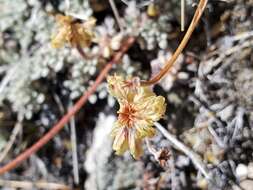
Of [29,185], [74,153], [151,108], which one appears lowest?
[29,185]

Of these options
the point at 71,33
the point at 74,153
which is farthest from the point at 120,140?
the point at 74,153

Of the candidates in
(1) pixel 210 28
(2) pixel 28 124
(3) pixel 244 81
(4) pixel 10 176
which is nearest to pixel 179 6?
(1) pixel 210 28

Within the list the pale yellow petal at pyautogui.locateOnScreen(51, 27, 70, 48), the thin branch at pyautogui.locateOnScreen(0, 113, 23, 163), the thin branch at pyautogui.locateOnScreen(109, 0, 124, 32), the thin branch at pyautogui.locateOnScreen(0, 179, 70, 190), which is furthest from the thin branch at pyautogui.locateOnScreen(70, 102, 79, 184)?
the thin branch at pyautogui.locateOnScreen(109, 0, 124, 32)

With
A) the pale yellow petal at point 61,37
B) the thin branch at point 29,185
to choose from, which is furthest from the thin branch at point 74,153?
the pale yellow petal at point 61,37

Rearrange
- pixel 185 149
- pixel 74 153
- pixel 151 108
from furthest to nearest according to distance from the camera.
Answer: pixel 74 153 → pixel 185 149 → pixel 151 108

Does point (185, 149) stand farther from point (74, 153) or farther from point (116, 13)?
point (116, 13)

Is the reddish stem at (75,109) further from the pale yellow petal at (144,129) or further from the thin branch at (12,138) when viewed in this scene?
the pale yellow petal at (144,129)

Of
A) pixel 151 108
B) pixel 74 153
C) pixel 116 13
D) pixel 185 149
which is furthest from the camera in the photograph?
pixel 74 153
